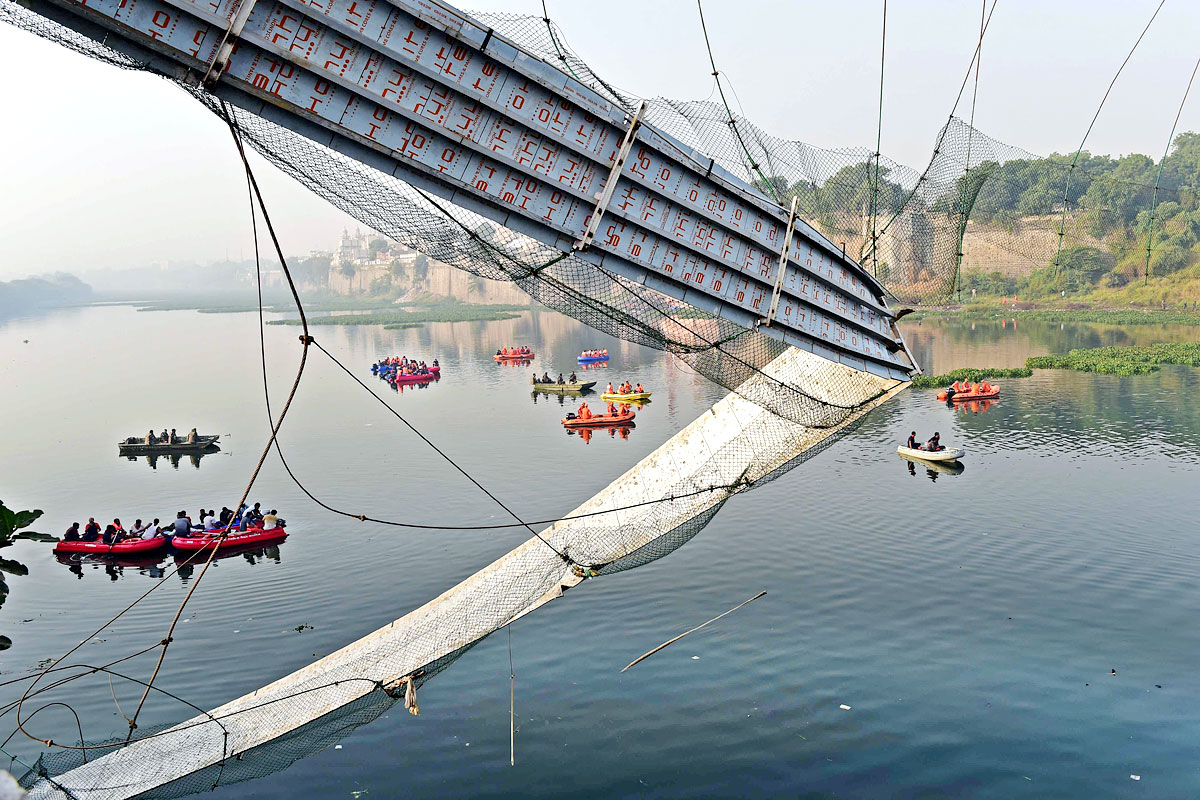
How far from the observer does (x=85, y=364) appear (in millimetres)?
98938

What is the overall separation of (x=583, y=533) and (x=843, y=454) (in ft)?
86.8

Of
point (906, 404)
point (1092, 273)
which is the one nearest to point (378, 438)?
point (906, 404)

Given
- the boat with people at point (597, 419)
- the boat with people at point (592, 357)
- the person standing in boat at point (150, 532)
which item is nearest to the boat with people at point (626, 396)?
the boat with people at point (597, 419)

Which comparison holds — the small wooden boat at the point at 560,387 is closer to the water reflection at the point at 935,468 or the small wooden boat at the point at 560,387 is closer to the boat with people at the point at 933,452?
the boat with people at the point at 933,452

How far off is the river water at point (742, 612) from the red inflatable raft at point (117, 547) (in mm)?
739

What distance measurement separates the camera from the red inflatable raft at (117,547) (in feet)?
96.3

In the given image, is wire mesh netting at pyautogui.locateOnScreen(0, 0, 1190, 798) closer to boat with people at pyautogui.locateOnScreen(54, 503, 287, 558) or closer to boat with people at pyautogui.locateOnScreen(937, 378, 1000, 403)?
boat with people at pyautogui.locateOnScreen(54, 503, 287, 558)

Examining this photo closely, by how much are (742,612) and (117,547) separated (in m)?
21.2

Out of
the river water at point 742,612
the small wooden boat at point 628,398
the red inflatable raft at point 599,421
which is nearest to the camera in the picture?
the river water at point 742,612

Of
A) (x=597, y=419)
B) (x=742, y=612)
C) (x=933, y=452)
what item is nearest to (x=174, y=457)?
(x=597, y=419)

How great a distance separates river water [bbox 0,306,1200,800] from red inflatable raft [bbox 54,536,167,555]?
0.74 m

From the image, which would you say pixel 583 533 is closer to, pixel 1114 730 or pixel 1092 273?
pixel 1114 730

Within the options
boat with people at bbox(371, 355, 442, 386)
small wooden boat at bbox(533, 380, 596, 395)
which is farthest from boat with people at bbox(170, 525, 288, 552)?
boat with people at bbox(371, 355, 442, 386)

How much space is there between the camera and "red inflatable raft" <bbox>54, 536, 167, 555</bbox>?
29.3 meters
